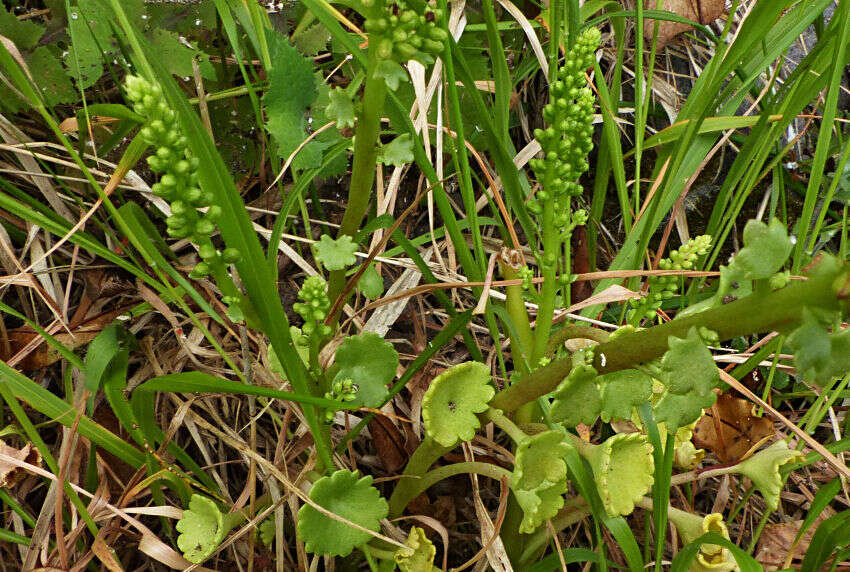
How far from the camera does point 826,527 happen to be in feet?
3.77

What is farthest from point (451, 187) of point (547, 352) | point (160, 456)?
point (160, 456)

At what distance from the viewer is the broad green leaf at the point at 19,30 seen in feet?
5.01

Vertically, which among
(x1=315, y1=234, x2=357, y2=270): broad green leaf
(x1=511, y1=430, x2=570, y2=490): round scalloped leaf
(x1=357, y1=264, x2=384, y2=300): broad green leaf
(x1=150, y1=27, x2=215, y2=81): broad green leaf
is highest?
(x1=150, y1=27, x2=215, y2=81): broad green leaf

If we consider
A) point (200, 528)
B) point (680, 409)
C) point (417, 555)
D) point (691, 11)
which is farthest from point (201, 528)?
point (691, 11)

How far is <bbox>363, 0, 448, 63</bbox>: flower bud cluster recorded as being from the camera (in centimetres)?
79

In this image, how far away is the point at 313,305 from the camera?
3.21 feet

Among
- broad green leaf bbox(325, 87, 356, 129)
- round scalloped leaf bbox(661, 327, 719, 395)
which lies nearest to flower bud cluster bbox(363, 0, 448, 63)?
broad green leaf bbox(325, 87, 356, 129)

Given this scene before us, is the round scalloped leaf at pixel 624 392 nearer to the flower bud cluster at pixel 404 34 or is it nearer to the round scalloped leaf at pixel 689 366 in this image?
the round scalloped leaf at pixel 689 366

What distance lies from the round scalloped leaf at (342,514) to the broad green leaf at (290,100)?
0.56 meters

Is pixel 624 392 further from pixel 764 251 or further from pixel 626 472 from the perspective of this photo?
pixel 764 251

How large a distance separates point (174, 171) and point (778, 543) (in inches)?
60.2

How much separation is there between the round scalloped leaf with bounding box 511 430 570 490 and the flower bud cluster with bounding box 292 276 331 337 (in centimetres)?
34

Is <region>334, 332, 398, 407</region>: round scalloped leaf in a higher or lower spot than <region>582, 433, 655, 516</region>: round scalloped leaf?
higher

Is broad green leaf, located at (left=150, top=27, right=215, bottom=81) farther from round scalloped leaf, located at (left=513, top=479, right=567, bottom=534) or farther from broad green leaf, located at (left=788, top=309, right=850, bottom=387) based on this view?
broad green leaf, located at (left=788, top=309, right=850, bottom=387)
